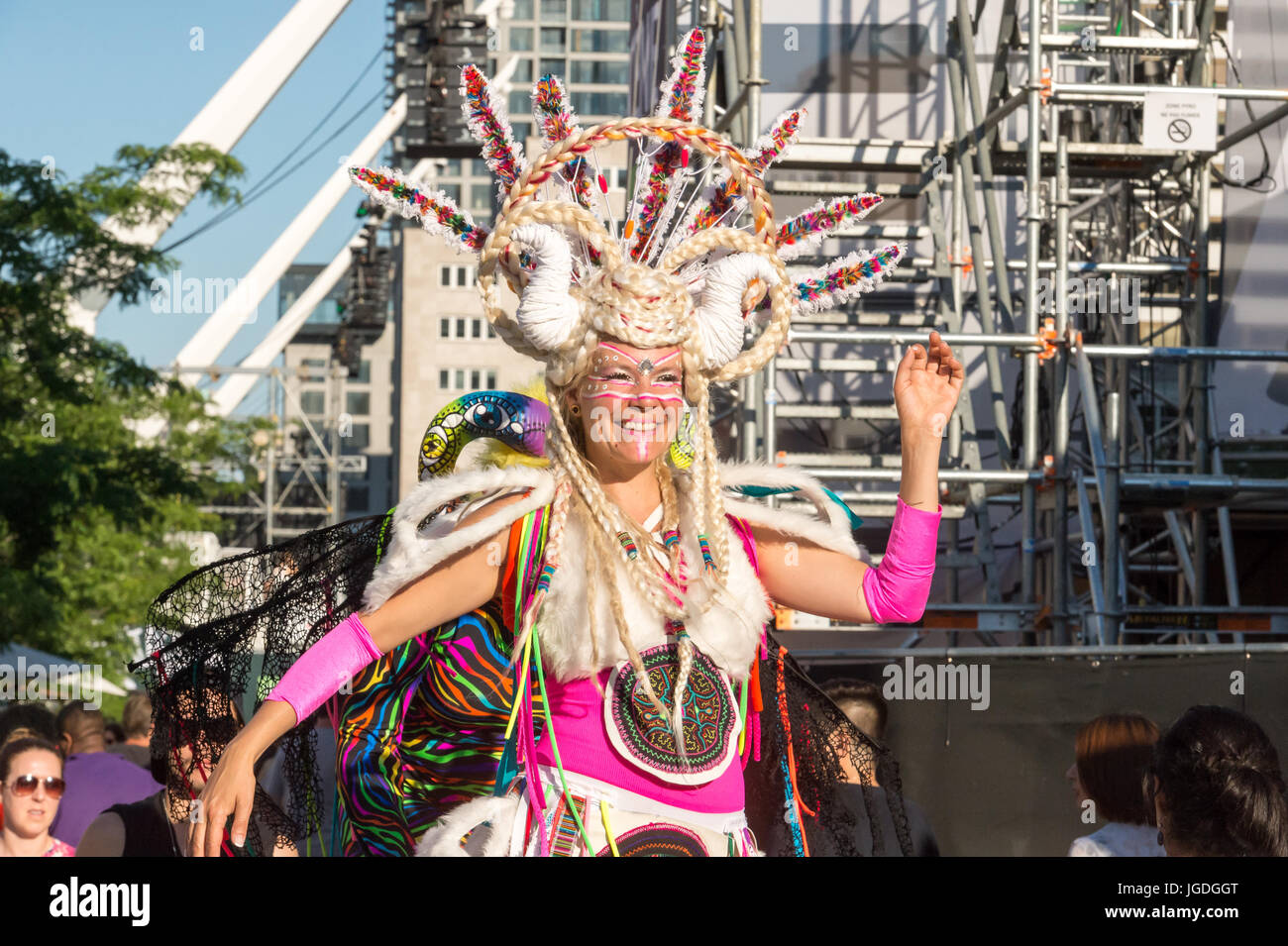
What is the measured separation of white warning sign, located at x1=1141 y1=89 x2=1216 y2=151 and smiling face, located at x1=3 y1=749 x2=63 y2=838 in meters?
5.57

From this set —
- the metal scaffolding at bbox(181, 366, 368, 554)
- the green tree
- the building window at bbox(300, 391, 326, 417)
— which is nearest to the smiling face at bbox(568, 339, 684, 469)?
the green tree

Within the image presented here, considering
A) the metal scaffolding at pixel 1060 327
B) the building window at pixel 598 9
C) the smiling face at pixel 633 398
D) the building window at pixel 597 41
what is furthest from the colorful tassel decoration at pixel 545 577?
the building window at pixel 598 9

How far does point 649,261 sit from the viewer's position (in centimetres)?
335

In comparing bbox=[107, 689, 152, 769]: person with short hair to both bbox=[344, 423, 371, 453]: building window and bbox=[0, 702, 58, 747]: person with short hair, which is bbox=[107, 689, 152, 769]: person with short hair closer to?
bbox=[0, 702, 58, 747]: person with short hair

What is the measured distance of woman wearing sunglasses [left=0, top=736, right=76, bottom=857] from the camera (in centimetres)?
449

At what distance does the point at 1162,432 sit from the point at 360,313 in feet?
115

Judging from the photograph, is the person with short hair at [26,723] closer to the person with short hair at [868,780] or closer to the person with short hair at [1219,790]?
the person with short hair at [868,780]

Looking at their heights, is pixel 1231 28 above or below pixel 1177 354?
above

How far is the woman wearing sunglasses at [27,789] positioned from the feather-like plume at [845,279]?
104 inches

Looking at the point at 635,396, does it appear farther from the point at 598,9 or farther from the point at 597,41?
the point at 598,9

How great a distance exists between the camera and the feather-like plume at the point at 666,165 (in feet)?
10.9

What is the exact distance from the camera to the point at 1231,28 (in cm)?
879
